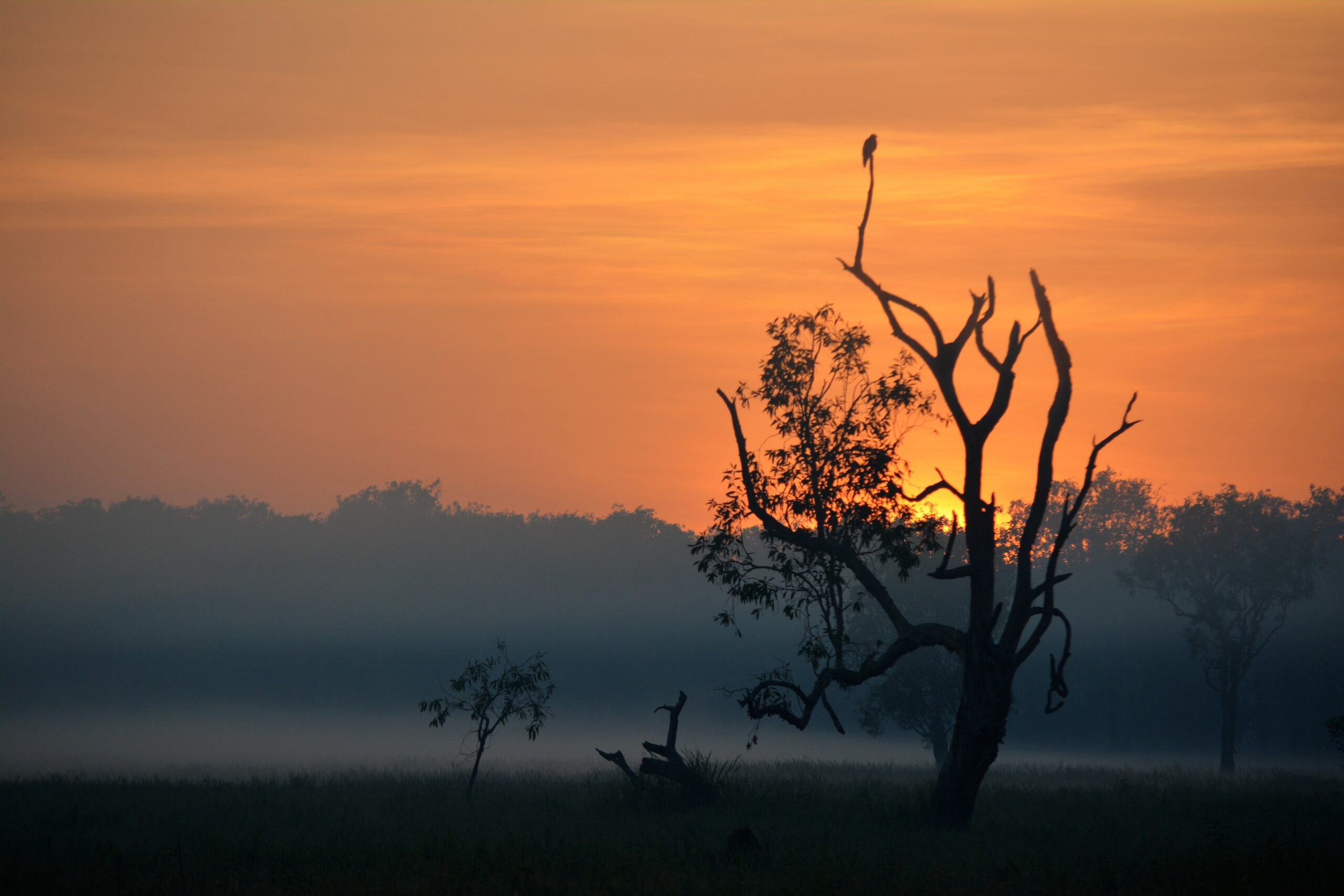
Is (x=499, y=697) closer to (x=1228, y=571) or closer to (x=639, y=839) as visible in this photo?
(x=639, y=839)

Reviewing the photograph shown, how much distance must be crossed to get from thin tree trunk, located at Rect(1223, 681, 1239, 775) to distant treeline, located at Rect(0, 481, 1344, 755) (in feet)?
33.5

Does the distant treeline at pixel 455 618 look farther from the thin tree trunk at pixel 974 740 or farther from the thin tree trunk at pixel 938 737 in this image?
the thin tree trunk at pixel 974 740

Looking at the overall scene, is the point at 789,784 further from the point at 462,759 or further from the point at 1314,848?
the point at 462,759

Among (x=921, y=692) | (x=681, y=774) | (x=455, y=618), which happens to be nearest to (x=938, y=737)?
(x=921, y=692)

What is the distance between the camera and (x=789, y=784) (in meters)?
25.9

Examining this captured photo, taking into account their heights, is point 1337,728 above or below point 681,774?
above

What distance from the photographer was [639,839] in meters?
18.7

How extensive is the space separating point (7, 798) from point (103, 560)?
463 feet

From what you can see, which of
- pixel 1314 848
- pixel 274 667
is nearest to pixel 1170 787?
pixel 1314 848

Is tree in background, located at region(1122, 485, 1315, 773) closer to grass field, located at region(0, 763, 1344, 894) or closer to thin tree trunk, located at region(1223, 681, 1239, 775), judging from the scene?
thin tree trunk, located at region(1223, 681, 1239, 775)

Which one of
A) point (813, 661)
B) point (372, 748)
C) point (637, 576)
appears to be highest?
point (637, 576)

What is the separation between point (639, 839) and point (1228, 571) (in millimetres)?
44837

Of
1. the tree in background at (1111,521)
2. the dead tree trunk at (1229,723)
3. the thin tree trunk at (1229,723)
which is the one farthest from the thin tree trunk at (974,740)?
the tree in background at (1111,521)

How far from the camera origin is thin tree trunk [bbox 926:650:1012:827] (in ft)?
65.9
